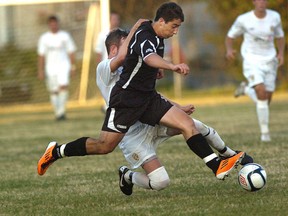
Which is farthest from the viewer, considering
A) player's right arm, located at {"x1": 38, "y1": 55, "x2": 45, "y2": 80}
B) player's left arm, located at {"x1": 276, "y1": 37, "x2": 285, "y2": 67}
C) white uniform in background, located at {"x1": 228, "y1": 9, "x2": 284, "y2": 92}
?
player's right arm, located at {"x1": 38, "y1": 55, "x2": 45, "y2": 80}

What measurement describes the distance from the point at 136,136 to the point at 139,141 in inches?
1.8

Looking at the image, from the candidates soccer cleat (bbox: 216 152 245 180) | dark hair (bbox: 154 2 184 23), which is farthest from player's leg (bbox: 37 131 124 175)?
dark hair (bbox: 154 2 184 23)

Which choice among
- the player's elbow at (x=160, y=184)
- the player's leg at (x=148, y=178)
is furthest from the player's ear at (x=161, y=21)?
the player's elbow at (x=160, y=184)

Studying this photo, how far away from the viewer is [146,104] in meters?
6.47

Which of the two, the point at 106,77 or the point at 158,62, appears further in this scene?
the point at 106,77

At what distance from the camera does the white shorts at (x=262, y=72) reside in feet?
35.2

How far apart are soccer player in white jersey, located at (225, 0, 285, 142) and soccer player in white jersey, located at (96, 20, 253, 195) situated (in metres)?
4.04

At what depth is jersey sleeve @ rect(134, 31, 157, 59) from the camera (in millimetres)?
6108

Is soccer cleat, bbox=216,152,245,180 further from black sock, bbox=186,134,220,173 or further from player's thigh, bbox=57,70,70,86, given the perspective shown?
player's thigh, bbox=57,70,70,86

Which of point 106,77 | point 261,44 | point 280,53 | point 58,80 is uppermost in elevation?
point 106,77

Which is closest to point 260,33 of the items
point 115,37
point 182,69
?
point 115,37

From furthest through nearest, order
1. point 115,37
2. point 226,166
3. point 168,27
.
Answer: point 115,37, point 168,27, point 226,166

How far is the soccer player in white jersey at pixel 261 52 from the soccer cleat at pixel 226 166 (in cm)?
460

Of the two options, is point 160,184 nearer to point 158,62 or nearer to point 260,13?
point 158,62
